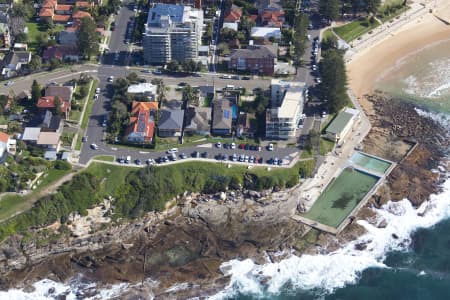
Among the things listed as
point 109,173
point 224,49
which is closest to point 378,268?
point 109,173

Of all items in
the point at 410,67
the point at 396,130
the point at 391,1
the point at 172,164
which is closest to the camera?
the point at 172,164

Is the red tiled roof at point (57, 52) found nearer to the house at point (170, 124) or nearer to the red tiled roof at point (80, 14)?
the red tiled roof at point (80, 14)

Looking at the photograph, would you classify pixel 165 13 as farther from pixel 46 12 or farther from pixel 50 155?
pixel 50 155

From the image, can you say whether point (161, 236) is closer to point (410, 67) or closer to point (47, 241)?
point (47, 241)

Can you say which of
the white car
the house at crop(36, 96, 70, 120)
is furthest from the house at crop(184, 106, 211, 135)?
the house at crop(36, 96, 70, 120)

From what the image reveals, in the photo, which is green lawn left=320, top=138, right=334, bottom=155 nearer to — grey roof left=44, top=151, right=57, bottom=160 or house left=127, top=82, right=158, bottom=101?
house left=127, top=82, right=158, bottom=101

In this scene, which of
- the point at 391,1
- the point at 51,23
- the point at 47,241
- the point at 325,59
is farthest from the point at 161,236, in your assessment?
the point at 391,1

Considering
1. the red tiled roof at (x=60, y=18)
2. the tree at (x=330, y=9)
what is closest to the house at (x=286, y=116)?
the tree at (x=330, y=9)
